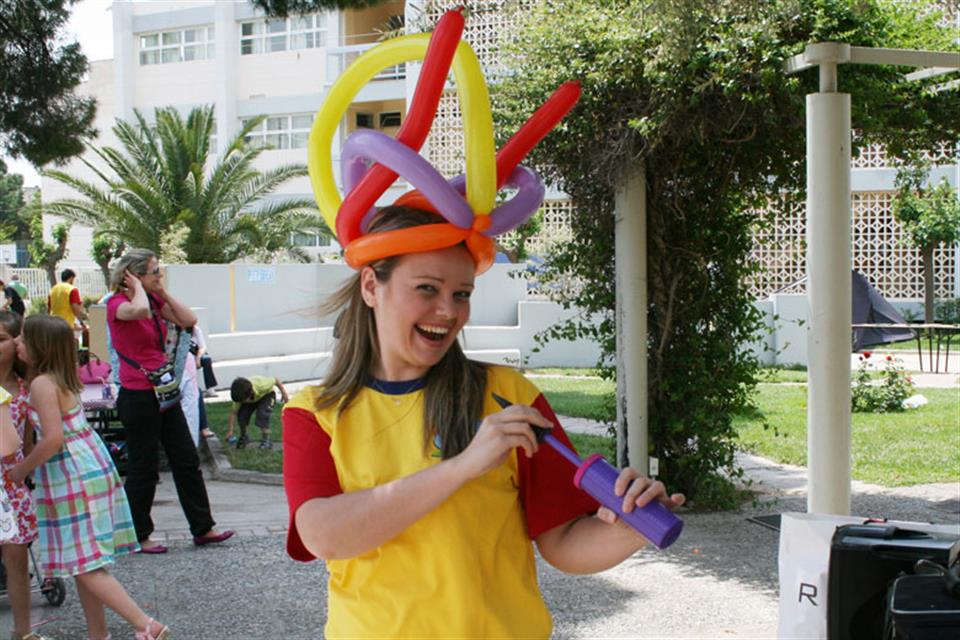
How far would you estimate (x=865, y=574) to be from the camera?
2.17m

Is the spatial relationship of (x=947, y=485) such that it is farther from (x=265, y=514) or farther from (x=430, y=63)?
(x=430, y=63)

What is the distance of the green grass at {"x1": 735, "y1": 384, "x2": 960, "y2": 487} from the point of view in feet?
28.6

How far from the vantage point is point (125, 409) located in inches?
257

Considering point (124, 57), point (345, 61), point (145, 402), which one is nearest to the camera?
point (145, 402)

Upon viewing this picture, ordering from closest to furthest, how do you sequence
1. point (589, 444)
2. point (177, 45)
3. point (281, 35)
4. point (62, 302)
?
point (589, 444) → point (62, 302) → point (281, 35) → point (177, 45)

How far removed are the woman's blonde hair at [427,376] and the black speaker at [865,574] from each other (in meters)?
0.83

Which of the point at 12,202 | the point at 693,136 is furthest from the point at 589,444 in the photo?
the point at 12,202

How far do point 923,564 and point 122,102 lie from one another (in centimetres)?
4363

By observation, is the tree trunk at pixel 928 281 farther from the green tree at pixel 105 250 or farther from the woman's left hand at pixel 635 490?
the woman's left hand at pixel 635 490

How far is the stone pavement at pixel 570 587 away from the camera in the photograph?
5.21m

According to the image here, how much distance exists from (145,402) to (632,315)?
3177 millimetres

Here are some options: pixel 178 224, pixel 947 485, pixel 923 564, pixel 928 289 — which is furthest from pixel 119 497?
pixel 928 289

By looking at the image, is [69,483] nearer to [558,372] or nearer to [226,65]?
[558,372]

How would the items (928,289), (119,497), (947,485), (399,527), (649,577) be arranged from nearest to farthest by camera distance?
(399,527) → (119,497) → (649,577) → (947,485) → (928,289)
